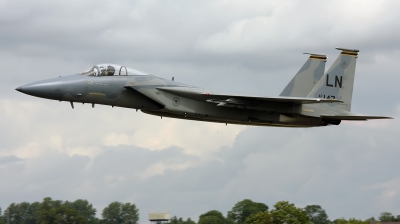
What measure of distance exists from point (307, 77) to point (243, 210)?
47196 millimetres

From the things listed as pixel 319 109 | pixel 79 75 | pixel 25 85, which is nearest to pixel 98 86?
pixel 79 75

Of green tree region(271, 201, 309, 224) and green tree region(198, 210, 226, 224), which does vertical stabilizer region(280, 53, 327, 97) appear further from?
green tree region(198, 210, 226, 224)

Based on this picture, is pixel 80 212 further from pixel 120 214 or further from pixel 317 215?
pixel 317 215

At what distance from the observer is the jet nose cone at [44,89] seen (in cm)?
2264

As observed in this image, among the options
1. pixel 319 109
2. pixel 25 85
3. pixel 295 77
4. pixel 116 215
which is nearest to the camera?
pixel 25 85

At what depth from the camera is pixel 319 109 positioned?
85.2ft

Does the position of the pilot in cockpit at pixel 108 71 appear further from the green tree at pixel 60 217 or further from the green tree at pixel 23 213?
the green tree at pixel 23 213

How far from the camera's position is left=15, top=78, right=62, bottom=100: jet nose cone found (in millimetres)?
22641

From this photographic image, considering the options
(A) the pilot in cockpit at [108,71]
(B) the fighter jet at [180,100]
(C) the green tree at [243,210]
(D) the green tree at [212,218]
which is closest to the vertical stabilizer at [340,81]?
(B) the fighter jet at [180,100]

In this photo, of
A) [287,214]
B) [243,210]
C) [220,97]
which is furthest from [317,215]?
[220,97]

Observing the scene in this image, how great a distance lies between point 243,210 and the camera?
73.6 metres

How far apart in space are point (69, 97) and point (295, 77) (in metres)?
9.35

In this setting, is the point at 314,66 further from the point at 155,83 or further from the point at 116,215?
the point at 116,215

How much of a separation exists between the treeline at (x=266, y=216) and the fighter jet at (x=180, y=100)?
20820 mm
